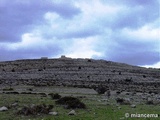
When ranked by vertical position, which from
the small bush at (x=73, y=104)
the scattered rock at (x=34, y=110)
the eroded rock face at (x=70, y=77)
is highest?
the eroded rock face at (x=70, y=77)

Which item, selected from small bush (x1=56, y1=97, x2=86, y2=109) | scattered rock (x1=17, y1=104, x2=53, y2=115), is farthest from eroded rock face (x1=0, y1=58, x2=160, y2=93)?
scattered rock (x1=17, y1=104, x2=53, y2=115)

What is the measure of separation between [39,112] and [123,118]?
531cm

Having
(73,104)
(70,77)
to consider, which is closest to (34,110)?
(73,104)

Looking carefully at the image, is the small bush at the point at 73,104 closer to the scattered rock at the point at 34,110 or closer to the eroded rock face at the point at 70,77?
the scattered rock at the point at 34,110

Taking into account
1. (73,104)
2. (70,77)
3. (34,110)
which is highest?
(70,77)

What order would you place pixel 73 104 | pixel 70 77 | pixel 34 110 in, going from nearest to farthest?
pixel 34 110 < pixel 73 104 < pixel 70 77

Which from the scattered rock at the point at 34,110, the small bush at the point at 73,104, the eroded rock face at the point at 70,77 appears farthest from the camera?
the eroded rock face at the point at 70,77

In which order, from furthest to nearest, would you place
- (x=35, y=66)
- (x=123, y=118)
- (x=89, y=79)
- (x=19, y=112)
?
(x=35, y=66) < (x=89, y=79) < (x=19, y=112) < (x=123, y=118)

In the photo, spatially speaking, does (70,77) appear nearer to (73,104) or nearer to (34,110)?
(73,104)

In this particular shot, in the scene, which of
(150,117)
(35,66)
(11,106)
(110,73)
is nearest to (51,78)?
(110,73)

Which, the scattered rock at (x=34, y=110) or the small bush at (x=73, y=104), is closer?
the scattered rock at (x=34, y=110)

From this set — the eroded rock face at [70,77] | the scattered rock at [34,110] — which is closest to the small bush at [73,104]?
the scattered rock at [34,110]

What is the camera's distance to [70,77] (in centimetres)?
7288

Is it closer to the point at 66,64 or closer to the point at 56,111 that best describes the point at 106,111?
the point at 56,111
